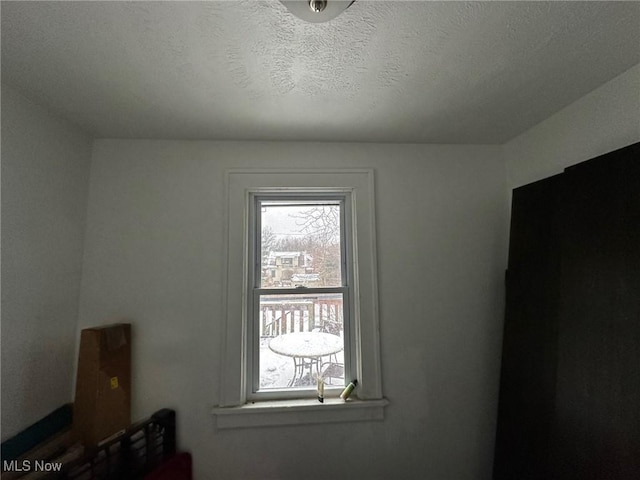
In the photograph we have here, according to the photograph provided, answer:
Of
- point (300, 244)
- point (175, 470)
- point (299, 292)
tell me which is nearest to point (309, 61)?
point (300, 244)

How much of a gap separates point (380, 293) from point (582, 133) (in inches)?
54.3

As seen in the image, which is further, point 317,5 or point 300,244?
point 300,244

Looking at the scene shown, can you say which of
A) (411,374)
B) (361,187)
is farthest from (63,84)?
(411,374)

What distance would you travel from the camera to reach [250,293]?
1.80 meters

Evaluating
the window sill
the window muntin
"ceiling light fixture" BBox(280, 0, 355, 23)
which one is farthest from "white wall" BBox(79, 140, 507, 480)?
"ceiling light fixture" BBox(280, 0, 355, 23)

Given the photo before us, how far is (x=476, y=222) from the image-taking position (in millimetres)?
1876

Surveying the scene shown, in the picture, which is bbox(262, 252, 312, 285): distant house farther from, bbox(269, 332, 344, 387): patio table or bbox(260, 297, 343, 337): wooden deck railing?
bbox(269, 332, 344, 387): patio table

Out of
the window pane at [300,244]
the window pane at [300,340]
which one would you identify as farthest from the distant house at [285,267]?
the window pane at [300,340]

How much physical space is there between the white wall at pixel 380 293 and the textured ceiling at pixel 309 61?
0.95ft

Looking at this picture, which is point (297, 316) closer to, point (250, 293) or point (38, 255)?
point (250, 293)

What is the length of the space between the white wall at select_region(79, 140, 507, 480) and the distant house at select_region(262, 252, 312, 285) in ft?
1.06

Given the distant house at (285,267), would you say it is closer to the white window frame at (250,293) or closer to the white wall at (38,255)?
the white window frame at (250,293)

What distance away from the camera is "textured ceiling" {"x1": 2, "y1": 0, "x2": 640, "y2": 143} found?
0.92 meters

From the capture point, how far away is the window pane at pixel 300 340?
1.78m
